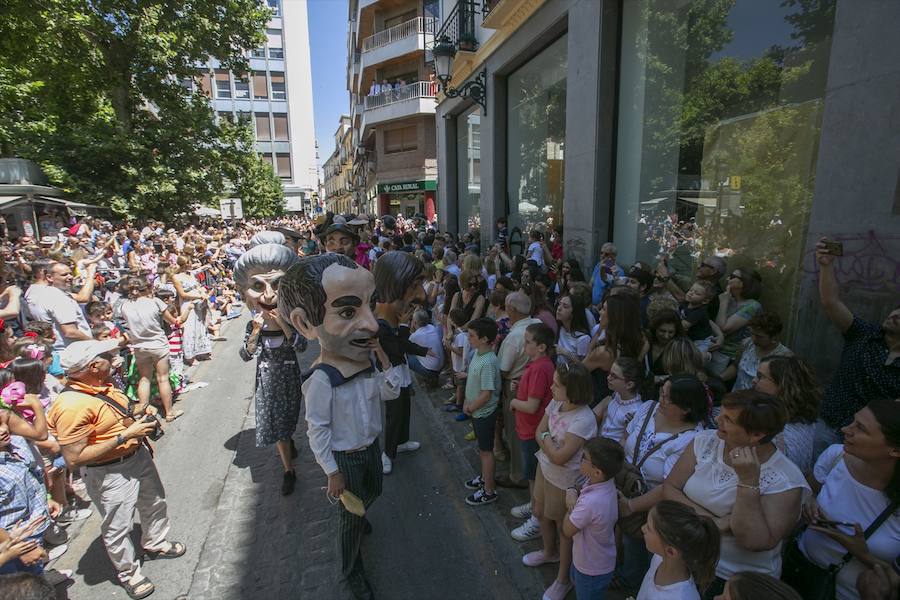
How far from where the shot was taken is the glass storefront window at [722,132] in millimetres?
4270

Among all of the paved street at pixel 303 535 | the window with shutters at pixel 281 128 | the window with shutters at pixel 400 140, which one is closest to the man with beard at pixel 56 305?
the paved street at pixel 303 535

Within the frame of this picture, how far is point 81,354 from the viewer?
9.55 ft

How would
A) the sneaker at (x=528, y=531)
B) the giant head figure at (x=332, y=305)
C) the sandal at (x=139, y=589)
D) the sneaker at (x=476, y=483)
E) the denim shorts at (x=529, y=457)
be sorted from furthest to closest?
the sneaker at (x=476, y=483) < the denim shorts at (x=529, y=457) < the sneaker at (x=528, y=531) < the sandal at (x=139, y=589) < the giant head figure at (x=332, y=305)

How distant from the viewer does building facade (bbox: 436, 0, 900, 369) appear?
10.8 ft

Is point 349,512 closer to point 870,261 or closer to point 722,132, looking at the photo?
point 870,261

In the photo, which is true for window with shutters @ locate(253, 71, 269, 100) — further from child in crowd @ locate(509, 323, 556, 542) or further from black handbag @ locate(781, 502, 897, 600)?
black handbag @ locate(781, 502, 897, 600)

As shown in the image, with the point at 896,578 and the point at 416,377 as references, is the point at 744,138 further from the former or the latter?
the point at 416,377

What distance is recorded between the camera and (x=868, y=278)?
10.7 ft

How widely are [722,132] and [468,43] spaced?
7958mm

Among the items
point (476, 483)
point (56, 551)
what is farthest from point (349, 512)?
point (56, 551)

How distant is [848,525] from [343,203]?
64823 millimetres

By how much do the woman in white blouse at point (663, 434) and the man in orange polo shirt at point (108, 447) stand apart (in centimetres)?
312

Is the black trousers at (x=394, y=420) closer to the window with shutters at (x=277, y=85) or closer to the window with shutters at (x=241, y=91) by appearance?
the window with shutters at (x=241, y=91)

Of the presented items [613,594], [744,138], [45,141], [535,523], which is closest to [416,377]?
[535,523]
